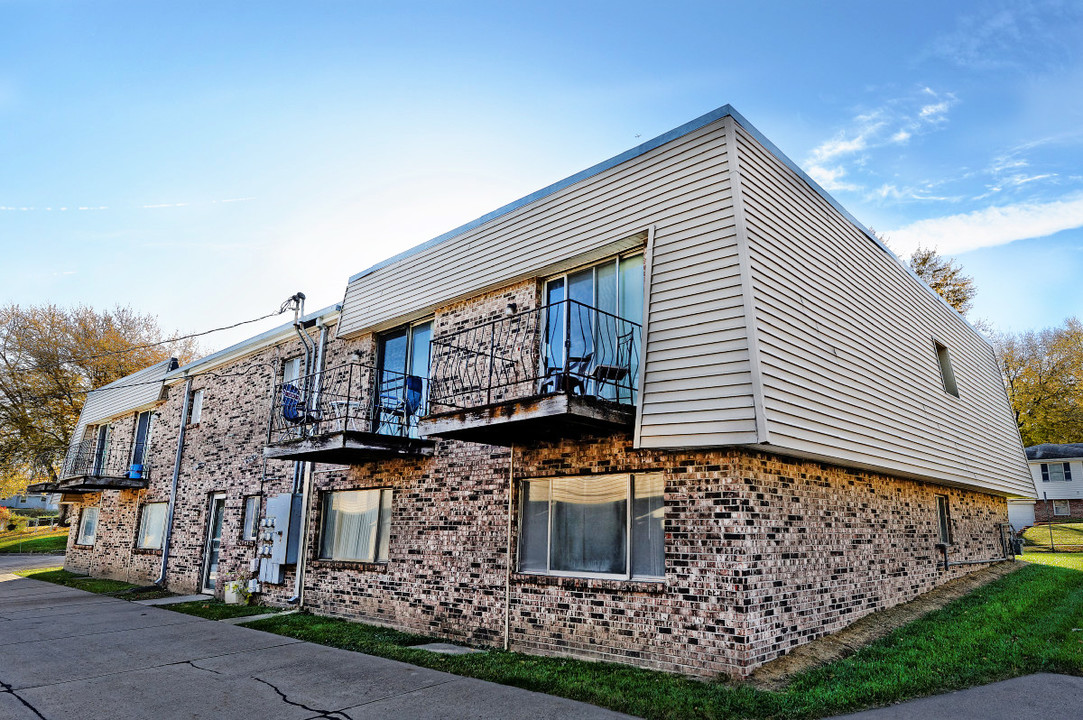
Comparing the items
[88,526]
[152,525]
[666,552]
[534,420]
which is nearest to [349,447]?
[534,420]

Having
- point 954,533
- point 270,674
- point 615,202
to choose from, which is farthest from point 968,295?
point 270,674

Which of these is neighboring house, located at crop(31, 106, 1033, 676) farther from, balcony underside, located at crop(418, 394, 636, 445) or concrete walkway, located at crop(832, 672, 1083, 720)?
concrete walkway, located at crop(832, 672, 1083, 720)

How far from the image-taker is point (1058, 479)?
34.5 metres

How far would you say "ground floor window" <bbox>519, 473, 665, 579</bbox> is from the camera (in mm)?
7156

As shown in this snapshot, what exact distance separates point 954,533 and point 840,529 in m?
5.34

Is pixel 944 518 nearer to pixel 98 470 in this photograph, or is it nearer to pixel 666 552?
pixel 666 552

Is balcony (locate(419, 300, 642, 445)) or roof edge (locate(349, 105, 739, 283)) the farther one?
roof edge (locate(349, 105, 739, 283))

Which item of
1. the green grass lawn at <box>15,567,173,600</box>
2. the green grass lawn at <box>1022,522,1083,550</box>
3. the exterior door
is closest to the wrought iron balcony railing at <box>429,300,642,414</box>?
the exterior door

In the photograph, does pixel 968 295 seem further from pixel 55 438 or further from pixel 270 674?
pixel 55 438

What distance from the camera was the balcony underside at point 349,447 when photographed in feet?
30.7

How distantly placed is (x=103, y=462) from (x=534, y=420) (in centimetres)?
1963

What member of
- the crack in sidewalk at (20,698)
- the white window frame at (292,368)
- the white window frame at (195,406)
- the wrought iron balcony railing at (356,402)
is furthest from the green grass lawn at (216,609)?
the white window frame at (195,406)

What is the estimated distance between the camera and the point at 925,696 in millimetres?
5633

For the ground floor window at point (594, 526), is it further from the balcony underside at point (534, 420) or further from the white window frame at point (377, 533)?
the white window frame at point (377, 533)
